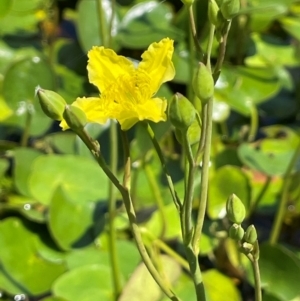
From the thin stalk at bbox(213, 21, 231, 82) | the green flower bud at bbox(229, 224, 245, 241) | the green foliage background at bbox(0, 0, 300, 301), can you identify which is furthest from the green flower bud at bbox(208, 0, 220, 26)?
the green foliage background at bbox(0, 0, 300, 301)

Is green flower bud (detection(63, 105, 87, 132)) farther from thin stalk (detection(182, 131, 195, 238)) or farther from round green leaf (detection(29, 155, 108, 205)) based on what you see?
round green leaf (detection(29, 155, 108, 205))

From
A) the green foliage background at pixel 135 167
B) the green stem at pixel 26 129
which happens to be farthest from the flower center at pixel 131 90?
the green stem at pixel 26 129

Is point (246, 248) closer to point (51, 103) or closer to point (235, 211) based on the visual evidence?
point (235, 211)

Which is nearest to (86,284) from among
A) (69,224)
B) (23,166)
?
(69,224)

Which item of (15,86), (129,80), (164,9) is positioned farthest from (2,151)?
(129,80)

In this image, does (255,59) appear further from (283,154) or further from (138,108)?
(138,108)

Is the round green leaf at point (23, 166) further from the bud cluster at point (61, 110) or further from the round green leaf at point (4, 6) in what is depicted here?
the bud cluster at point (61, 110)

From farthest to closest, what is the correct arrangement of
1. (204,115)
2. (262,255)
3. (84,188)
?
(84,188) → (262,255) → (204,115)
